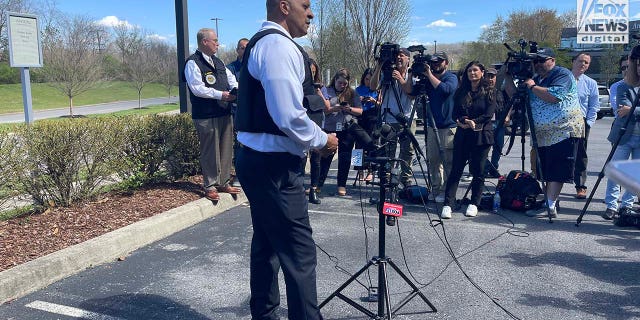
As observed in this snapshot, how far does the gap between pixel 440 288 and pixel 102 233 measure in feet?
10.0

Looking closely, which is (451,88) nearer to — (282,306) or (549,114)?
(549,114)

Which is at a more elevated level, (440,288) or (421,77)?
(421,77)

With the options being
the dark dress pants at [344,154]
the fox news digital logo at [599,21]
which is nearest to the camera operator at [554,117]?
the dark dress pants at [344,154]

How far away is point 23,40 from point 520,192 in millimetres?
6558

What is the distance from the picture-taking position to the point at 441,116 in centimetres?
626

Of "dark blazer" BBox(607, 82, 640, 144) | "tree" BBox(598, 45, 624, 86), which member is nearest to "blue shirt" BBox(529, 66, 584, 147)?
"dark blazer" BBox(607, 82, 640, 144)

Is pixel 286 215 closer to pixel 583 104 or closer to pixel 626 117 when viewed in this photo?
pixel 626 117

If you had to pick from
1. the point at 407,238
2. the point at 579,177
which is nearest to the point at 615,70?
the point at 579,177

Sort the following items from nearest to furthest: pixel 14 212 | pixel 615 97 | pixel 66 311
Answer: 1. pixel 66 311
2. pixel 14 212
3. pixel 615 97

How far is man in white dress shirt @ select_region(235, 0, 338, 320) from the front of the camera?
2.47 meters

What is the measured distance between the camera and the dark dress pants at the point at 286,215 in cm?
262

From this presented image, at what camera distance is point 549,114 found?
5.58 meters

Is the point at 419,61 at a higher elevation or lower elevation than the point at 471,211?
higher

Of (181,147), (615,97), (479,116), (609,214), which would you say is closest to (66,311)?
(181,147)
